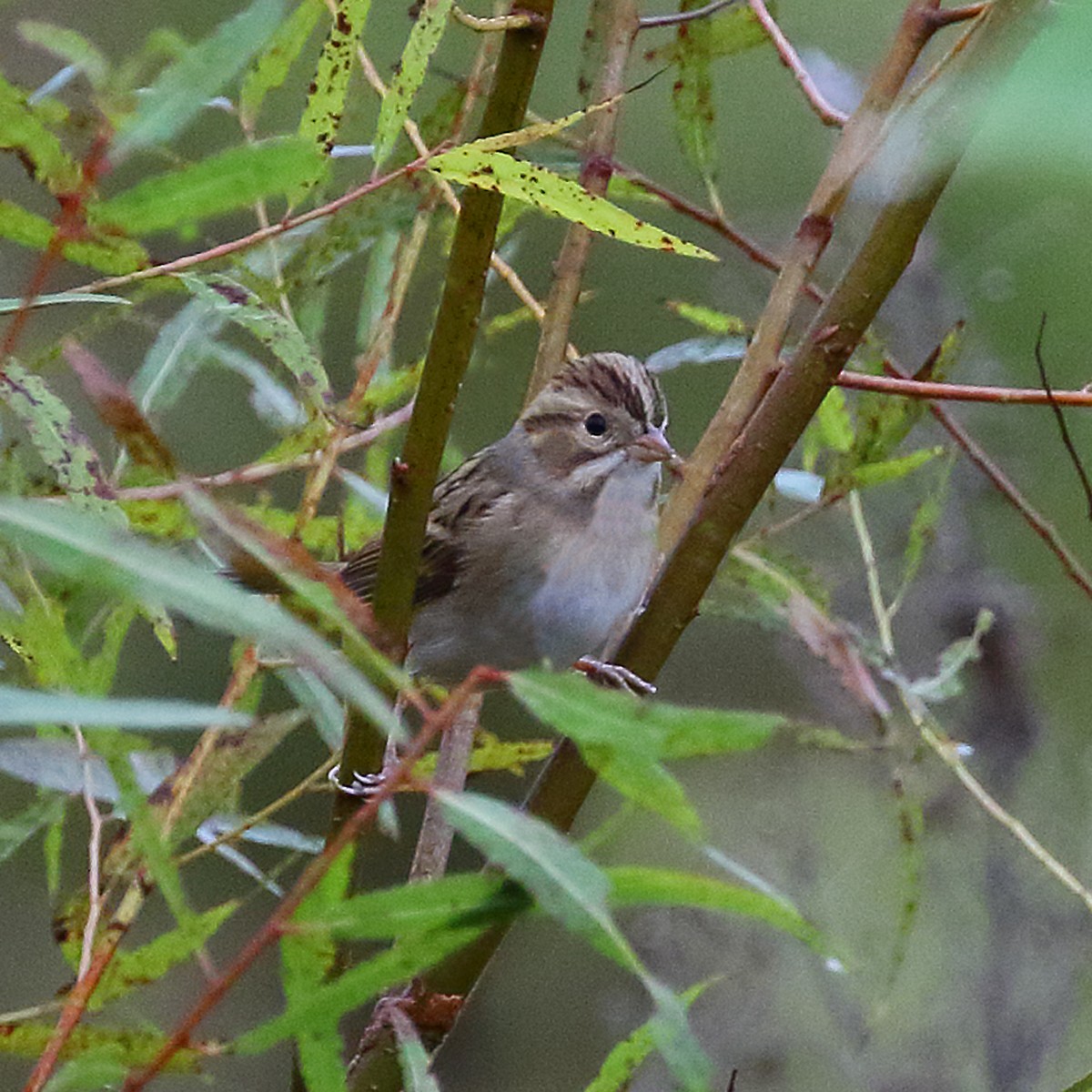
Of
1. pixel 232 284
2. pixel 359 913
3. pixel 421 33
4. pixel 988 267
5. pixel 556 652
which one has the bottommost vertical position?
pixel 556 652

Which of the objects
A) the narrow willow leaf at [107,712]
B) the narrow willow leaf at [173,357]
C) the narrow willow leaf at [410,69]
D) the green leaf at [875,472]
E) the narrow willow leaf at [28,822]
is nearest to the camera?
the narrow willow leaf at [107,712]

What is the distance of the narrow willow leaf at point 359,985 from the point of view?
0.62 m

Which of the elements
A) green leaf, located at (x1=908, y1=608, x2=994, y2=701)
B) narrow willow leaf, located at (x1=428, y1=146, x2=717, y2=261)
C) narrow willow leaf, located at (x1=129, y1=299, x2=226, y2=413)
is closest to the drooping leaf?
narrow willow leaf, located at (x1=428, y1=146, x2=717, y2=261)

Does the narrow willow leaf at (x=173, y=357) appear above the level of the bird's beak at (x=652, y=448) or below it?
above

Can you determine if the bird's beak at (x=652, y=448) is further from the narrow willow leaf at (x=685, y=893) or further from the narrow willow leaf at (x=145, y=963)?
the narrow willow leaf at (x=685, y=893)

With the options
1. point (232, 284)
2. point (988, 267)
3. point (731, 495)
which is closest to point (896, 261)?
point (731, 495)

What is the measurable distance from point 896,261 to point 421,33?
0.30 m

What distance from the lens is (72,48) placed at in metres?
0.63

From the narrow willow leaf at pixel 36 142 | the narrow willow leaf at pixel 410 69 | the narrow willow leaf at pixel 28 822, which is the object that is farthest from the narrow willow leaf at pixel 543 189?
the narrow willow leaf at pixel 28 822

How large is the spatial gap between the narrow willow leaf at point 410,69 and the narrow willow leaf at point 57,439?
0.24 meters

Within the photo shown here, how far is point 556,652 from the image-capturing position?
160cm

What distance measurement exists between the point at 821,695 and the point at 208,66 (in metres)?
1.78

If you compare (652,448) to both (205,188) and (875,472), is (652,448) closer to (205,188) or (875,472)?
(875,472)

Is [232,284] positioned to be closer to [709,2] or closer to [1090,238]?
[709,2]
